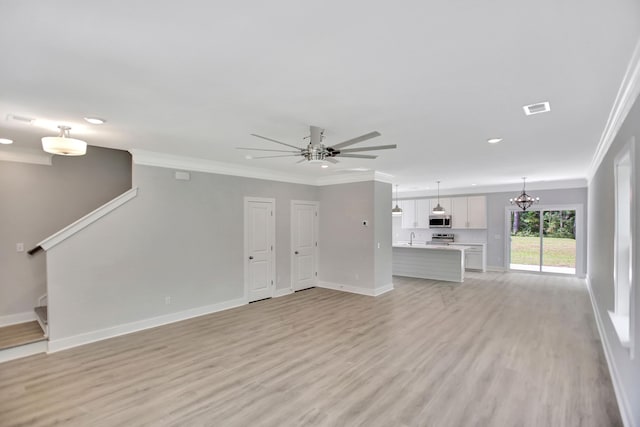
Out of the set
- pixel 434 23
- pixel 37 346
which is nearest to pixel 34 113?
pixel 37 346

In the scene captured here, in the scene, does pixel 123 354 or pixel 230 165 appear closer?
pixel 123 354

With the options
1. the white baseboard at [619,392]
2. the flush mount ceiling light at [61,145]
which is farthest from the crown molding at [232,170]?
the white baseboard at [619,392]

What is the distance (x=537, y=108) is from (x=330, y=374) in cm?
336

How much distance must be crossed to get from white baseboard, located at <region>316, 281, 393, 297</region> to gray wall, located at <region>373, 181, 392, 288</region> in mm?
108

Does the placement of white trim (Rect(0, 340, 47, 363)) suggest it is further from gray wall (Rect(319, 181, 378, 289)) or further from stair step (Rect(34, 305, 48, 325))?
gray wall (Rect(319, 181, 378, 289))

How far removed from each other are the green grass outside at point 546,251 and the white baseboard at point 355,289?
5.09 m

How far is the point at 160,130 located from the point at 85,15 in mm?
2199

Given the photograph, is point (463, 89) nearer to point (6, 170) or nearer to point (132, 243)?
point (132, 243)

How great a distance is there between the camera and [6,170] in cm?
465

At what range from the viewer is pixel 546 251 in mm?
9188

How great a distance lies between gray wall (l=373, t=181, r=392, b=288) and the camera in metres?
6.79

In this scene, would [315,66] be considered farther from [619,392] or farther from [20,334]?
[20,334]

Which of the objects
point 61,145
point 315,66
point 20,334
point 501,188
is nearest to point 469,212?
point 501,188

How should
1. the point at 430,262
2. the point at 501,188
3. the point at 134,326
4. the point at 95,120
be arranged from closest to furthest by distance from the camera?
the point at 95,120 < the point at 134,326 < the point at 430,262 < the point at 501,188
